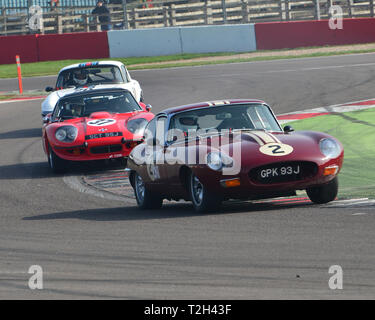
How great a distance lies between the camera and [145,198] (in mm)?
9461

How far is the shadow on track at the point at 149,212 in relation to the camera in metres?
8.54

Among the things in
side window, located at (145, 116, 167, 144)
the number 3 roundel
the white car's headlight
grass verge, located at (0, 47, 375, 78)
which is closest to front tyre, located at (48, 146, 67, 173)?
side window, located at (145, 116, 167, 144)

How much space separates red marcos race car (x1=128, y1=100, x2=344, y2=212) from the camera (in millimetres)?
8055

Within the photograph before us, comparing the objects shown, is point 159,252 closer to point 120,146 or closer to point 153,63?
point 120,146

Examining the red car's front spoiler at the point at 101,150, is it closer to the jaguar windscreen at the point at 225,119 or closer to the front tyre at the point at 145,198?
the front tyre at the point at 145,198

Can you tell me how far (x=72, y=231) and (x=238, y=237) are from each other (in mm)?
1772

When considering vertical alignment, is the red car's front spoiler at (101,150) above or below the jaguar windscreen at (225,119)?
below

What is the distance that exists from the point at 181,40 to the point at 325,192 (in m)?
24.9

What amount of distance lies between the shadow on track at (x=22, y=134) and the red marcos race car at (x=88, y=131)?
13.9ft

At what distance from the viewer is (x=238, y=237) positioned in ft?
22.8

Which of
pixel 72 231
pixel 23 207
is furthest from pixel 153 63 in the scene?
pixel 72 231

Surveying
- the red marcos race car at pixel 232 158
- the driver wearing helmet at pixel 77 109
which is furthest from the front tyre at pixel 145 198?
the driver wearing helmet at pixel 77 109

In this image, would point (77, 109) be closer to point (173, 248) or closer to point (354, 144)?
point (354, 144)

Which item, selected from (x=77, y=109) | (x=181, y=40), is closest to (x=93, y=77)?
(x=77, y=109)
